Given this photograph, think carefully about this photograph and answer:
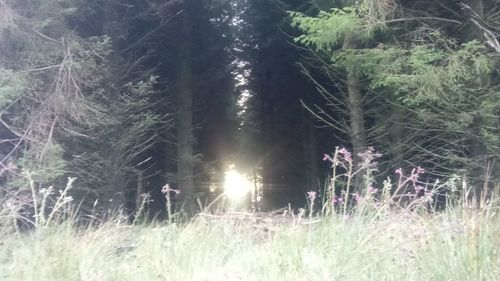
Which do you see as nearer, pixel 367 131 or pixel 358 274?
pixel 358 274

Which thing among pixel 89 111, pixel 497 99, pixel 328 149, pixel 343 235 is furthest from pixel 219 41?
pixel 343 235

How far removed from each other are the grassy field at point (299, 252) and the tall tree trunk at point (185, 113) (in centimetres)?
1424

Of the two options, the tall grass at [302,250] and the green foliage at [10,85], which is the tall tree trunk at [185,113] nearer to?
the green foliage at [10,85]

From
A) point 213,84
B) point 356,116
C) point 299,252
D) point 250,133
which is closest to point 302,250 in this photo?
point 299,252

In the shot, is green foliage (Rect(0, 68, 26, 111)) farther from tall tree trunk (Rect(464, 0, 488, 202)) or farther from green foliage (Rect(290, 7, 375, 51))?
tall tree trunk (Rect(464, 0, 488, 202))

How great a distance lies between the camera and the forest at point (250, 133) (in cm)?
511

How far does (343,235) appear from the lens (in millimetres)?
5172

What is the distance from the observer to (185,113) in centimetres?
2100

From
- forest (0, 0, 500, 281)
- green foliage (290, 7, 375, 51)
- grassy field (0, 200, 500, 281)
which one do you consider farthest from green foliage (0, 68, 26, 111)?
grassy field (0, 200, 500, 281)

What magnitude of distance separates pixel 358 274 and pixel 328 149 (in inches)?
767

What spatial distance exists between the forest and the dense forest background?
6 cm

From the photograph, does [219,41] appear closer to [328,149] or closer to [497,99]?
[328,149]

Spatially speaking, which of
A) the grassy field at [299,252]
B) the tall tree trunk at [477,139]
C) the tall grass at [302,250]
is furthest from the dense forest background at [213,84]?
the grassy field at [299,252]

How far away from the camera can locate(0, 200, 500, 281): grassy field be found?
443 centimetres
